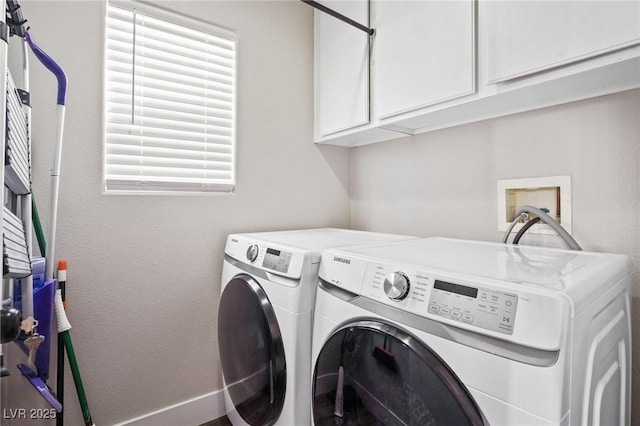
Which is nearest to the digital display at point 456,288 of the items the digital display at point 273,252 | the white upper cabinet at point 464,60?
the digital display at point 273,252

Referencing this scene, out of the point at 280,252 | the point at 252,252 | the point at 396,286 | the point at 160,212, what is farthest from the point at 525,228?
the point at 160,212

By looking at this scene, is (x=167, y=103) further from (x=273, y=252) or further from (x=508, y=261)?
(x=508, y=261)

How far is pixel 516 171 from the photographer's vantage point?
143 cm

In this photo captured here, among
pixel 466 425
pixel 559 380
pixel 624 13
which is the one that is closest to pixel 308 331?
pixel 466 425

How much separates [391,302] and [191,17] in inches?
67.0

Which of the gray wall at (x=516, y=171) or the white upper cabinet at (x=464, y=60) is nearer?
the white upper cabinet at (x=464, y=60)

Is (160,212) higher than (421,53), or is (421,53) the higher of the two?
(421,53)

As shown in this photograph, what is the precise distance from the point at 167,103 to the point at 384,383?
5.13 ft

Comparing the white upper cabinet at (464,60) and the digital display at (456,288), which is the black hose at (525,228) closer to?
the white upper cabinet at (464,60)

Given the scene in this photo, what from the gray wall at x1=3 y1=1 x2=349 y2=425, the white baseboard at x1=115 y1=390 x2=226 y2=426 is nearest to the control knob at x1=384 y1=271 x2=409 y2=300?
the gray wall at x1=3 y1=1 x2=349 y2=425

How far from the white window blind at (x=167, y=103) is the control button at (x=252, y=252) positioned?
0.51 metres

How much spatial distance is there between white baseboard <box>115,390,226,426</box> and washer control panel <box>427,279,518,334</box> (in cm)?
152

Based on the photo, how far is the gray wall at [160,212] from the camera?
1.40m

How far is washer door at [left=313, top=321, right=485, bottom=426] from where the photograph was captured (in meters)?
0.73
